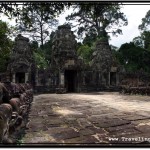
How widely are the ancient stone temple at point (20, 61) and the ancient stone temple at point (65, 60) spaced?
6.57ft

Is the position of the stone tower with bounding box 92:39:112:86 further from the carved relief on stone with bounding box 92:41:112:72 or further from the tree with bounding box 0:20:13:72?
the tree with bounding box 0:20:13:72

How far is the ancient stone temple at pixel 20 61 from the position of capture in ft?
63.5

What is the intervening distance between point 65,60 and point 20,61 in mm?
3502

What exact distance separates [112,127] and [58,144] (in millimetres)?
1639

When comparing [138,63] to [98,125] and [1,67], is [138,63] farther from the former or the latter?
[98,125]

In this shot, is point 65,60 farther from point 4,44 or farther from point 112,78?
point 112,78

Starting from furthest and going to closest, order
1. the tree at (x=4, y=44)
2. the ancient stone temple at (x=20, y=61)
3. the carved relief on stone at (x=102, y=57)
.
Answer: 1. the carved relief on stone at (x=102, y=57)
2. the ancient stone temple at (x=20, y=61)
3. the tree at (x=4, y=44)

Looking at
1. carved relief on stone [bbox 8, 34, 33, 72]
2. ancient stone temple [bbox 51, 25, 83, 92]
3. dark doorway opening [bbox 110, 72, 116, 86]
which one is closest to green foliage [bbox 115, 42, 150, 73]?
dark doorway opening [bbox 110, 72, 116, 86]

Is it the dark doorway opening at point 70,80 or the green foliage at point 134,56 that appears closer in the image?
the dark doorway opening at point 70,80

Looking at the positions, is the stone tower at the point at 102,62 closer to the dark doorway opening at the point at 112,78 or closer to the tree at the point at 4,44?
the dark doorway opening at the point at 112,78

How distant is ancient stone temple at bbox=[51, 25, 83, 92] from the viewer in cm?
1980

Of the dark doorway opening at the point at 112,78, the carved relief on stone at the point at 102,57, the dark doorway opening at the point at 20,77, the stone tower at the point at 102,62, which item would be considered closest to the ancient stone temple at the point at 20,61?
the dark doorway opening at the point at 20,77

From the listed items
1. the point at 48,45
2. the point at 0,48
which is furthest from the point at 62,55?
the point at 48,45

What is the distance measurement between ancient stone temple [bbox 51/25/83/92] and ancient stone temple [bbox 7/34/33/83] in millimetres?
2004
